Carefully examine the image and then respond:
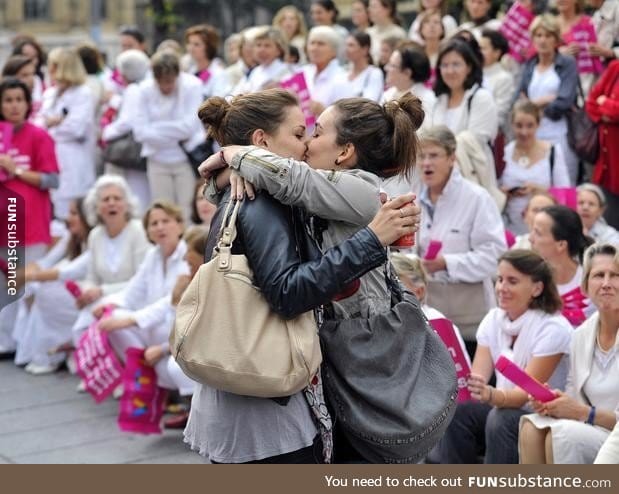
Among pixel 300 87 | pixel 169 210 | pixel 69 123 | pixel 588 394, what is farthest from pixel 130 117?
pixel 588 394

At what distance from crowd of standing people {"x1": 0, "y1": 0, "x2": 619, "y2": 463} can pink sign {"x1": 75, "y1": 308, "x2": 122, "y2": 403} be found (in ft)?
0.43

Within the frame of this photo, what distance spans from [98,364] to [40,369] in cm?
137

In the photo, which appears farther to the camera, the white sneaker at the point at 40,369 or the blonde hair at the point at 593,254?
the white sneaker at the point at 40,369

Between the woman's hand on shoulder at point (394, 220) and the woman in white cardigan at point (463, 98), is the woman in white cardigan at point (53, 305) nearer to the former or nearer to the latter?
the woman in white cardigan at point (463, 98)

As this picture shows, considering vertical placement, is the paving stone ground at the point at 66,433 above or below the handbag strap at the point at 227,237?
below

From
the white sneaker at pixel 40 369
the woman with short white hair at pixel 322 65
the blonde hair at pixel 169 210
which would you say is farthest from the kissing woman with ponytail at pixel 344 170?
the woman with short white hair at pixel 322 65

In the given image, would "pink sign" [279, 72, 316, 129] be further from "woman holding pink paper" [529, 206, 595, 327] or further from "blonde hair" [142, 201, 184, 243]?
"woman holding pink paper" [529, 206, 595, 327]

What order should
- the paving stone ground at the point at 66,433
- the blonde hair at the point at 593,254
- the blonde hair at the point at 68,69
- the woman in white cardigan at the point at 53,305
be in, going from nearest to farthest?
1. the blonde hair at the point at 593,254
2. the paving stone ground at the point at 66,433
3. the woman in white cardigan at the point at 53,305
4. the blonde hair at the point at 68,69

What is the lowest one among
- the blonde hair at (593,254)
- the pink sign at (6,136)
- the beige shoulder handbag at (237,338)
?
the pink sign at (6,136)

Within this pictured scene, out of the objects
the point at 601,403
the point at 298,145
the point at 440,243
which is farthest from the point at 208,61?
the point at 298,145

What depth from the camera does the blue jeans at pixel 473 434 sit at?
5574 millimetres

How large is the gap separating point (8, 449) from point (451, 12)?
395 inches

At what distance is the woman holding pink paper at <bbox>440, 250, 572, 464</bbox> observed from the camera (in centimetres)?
554

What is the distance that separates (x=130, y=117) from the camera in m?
10.1
